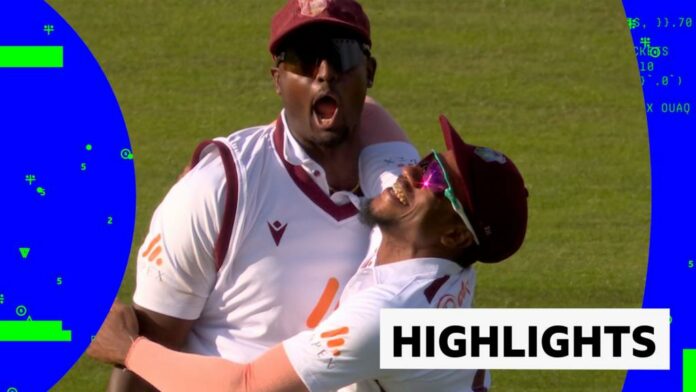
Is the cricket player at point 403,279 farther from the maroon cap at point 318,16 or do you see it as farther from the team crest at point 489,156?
the maroon cap at point 318,16

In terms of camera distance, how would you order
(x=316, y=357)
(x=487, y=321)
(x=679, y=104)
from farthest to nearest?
(x=679, y=104) → (x=487, y=321) → (x=316, y=357)

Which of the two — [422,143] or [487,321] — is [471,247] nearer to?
[487,321]

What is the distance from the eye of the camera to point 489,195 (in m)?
5.29

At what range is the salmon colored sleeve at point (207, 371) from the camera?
17.0 feet

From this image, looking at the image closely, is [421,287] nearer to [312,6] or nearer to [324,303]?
[324,303]

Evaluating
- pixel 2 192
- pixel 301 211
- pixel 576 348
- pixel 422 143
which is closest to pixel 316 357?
pixel 301 211

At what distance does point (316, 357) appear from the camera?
5133 millimetres

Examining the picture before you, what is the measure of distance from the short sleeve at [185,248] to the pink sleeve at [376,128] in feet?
1.69

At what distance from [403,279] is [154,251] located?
29.5 inches

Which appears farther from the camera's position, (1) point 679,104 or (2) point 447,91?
(2) point 447,91

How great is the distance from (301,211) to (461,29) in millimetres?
4907

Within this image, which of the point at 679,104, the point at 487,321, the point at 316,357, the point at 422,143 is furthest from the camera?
the point at 422,143

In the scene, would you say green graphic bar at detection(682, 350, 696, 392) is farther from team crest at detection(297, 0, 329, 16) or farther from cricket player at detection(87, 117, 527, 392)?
team crest at detection(297, 0, 329, 16)
